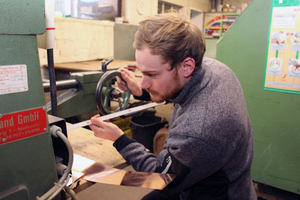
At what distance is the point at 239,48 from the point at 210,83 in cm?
113

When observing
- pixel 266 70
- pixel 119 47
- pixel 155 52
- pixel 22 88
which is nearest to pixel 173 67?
pixel 155 52

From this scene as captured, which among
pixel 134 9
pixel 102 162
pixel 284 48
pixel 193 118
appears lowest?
pixel 102 162

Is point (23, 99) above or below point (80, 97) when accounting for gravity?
above

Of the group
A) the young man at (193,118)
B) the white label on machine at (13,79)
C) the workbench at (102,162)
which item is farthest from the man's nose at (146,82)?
the white label on machine at (13,79)

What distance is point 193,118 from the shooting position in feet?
2.71

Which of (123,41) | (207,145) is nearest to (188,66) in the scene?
(207,145)

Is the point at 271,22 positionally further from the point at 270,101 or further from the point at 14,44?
the point at 14,44

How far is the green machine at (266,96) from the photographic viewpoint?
1.73 m

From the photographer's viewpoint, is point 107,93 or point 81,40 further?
point 81,40

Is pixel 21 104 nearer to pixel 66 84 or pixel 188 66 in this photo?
pixel 188 66

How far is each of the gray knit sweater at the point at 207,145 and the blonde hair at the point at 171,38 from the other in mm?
83

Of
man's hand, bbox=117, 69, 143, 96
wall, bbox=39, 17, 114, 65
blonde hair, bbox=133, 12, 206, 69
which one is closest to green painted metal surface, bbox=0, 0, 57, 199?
blonde hair, bbox=133, 12, 206, 69

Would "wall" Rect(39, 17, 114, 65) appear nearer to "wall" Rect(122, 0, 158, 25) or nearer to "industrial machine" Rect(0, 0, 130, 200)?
"wall" Rect(122, 0, 158, 25)

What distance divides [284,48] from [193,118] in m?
1.22
